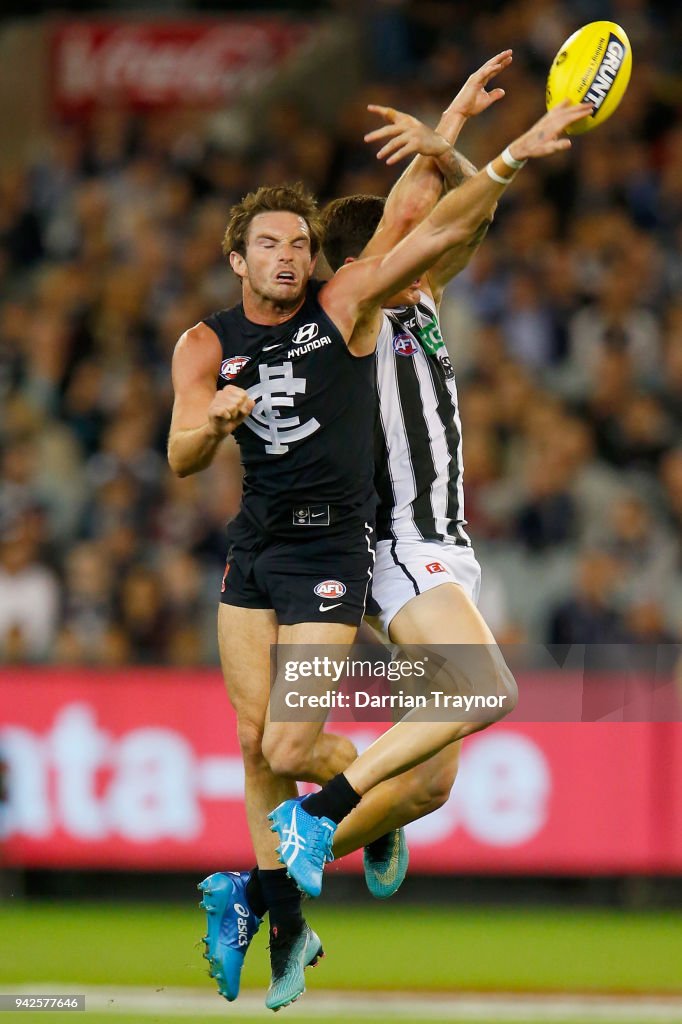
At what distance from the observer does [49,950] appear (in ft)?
36.2

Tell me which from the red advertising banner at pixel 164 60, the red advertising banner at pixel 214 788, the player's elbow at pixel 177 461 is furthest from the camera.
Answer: the red advertising banner at pixel 164 60

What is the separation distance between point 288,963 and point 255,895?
1.12 ft

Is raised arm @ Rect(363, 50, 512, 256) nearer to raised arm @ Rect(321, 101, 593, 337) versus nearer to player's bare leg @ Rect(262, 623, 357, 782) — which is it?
raised arm @ Rect(321, 101, 593, 337)

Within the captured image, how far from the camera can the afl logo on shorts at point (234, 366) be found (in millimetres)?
6980

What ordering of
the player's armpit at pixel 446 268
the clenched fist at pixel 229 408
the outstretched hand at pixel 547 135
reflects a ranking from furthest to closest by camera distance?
the player's armpit at pixel 446 268, the outstretched hand at pixel 547 135, the clenched fist at pixel 229 408

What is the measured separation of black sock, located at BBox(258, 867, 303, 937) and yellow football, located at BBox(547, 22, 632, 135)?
10.4 ft

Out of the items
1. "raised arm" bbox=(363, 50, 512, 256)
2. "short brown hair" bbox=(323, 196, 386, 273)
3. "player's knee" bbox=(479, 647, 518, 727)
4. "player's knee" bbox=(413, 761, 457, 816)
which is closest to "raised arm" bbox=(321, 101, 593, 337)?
"raised arm" bbox=(363, 50, 512, 256)

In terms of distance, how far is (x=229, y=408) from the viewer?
636 cm

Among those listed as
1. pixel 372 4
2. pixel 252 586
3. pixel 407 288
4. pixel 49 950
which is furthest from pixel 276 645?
pixel 372 4

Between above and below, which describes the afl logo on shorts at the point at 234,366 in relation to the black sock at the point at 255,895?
above

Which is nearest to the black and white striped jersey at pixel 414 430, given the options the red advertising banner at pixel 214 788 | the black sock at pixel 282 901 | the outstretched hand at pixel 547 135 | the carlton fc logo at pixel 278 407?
the carlton fc logo at pixel 278 407

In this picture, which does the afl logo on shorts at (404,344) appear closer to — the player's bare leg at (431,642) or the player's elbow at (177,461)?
the player's bare leg at (431,642)

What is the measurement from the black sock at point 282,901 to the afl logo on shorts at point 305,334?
84.7 inches

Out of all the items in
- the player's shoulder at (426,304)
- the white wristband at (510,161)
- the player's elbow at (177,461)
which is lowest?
the player's elbow at (177,461)
